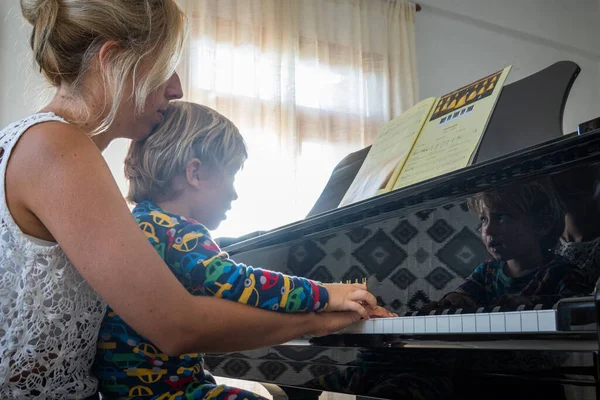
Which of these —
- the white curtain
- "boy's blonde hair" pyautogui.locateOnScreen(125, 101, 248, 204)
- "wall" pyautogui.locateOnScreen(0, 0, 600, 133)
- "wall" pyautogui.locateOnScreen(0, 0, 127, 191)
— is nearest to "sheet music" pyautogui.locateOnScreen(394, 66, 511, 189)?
"boy's blonde hair" pyautogui.locateOnScreen(125, 101, 248, 204)

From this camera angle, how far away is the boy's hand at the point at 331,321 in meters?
1.13

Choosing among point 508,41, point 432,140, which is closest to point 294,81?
point 508,41

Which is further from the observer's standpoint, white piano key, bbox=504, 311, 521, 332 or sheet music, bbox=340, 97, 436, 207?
sheet music, bbox=340, 97, 436, 207

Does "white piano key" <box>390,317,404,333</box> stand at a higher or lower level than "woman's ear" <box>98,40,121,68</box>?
lower

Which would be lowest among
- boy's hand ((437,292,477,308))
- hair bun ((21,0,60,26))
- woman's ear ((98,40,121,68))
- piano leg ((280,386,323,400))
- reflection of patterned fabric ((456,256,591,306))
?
piano leg ((280,386,323,400))

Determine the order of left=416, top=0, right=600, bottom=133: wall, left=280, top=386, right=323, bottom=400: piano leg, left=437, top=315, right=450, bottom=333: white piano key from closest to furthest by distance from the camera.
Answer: left=437, top=315, right=450, bottom=333: white piano key
left=280, top=386, right=323, bottom=400: piano leg
left=416, top=0, right=600, bottom=133: wall

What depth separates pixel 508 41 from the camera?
17.7 feet

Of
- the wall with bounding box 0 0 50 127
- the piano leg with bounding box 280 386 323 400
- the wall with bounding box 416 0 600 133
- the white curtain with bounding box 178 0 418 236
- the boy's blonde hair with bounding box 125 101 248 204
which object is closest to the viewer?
the boy's blonde hair with bounding box 125 101 248 204

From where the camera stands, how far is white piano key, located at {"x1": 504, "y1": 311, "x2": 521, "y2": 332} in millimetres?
904

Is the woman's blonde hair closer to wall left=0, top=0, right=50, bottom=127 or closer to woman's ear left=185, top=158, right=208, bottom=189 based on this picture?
woman's ear left=185, top=158, right=208, bottom=189

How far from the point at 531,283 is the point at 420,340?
0.21 m

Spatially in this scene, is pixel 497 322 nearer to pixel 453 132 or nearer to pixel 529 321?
pixel 529 321

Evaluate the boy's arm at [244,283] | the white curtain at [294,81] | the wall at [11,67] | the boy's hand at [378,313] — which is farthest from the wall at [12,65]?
the boy's hand at [378,313]

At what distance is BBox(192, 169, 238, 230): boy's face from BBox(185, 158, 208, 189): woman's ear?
1cm
